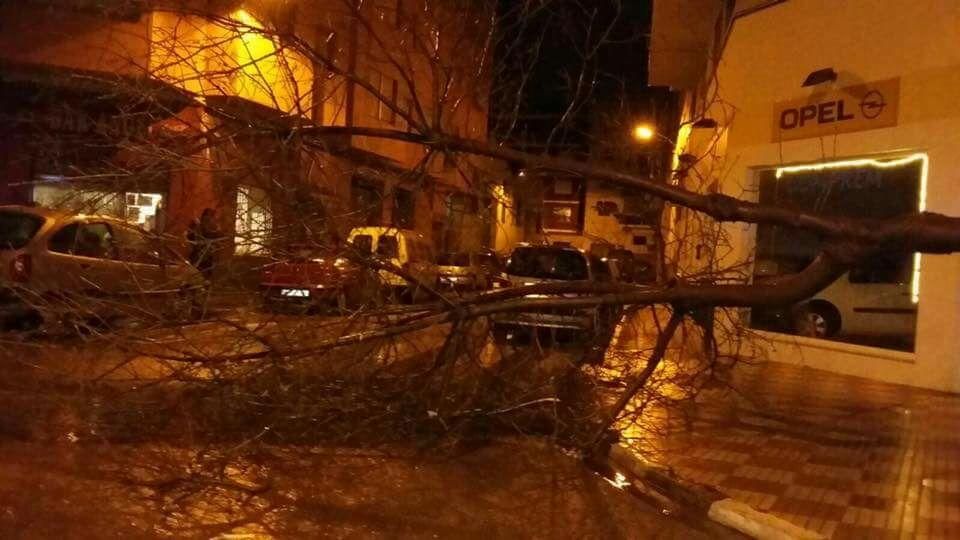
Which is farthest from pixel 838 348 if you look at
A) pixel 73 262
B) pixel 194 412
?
pixel 73 262

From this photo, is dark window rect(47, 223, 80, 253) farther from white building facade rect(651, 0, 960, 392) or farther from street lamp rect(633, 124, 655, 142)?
white building facade rect(651, 0, 960, 392)

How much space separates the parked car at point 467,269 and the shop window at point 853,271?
10.4 ft

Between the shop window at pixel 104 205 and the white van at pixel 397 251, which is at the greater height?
the shop window at pixel 104 205

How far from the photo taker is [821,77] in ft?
38.7

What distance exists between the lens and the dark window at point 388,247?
6760 mm

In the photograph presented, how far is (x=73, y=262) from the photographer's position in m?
10.1

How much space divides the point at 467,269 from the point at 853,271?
15.2ft

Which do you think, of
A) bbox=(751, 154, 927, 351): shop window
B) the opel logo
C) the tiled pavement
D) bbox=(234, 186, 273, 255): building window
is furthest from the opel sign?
bbox=(234, 186, 273, 255): building window

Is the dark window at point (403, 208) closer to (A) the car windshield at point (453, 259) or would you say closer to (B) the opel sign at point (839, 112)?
(A) the car windshield at point (453, 259)

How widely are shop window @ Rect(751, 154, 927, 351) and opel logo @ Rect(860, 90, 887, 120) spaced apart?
62 centimetres

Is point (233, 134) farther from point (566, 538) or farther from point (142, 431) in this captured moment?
point (566, 538)

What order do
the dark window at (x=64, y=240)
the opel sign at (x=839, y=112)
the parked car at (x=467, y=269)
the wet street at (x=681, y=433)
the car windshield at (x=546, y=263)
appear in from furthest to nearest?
the car windshield at (x=546, y=263), the opel sign at (x=839, y=112), the dark window at (x=64, y=240), the parked car at (x=467, y=269), the wet street at (x=681, y=433)

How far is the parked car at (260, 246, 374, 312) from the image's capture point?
21.6 ft

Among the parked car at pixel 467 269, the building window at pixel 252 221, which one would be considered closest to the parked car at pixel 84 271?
the building window at pixel 252 221
